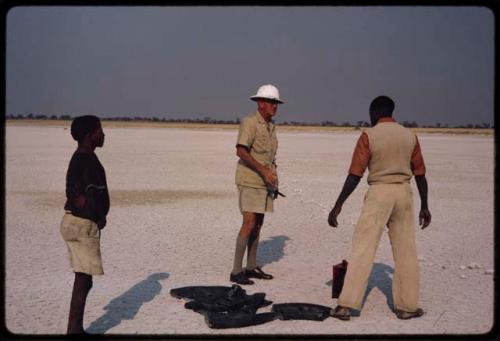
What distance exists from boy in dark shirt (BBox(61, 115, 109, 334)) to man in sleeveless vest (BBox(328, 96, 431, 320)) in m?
1.79

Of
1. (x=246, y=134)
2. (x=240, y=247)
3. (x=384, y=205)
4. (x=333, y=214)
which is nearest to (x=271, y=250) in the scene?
(x=240, y=247)

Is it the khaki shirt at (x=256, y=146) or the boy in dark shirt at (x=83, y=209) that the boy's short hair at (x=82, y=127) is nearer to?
the boy in dark shirt at (x=83, y=209)

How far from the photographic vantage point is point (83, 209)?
438cm

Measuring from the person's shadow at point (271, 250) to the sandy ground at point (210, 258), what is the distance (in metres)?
0.01

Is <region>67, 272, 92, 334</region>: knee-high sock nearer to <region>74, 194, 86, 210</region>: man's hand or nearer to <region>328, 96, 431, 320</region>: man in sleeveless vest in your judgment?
<region>74, 194, 86, 210</region>: man's hand

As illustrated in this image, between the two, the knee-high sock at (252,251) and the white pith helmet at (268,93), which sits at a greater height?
the white pith helmet at (268,93)

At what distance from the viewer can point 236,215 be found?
10.7m

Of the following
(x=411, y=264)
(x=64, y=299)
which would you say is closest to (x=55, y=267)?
(x=64, y=299)

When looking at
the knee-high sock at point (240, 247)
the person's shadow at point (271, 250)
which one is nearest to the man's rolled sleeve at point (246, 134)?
the knee-high sock at point (240, 247)

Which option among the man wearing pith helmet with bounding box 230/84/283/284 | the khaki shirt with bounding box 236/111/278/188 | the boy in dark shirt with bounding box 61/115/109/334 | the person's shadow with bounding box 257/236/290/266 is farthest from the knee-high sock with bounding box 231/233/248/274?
the boy in dark shirt with bounding box 61/115/109/334

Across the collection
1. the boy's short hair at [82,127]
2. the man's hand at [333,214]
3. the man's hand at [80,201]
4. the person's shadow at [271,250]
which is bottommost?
the person's shadow at [271,250]

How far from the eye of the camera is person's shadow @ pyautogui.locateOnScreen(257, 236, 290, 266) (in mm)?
7453

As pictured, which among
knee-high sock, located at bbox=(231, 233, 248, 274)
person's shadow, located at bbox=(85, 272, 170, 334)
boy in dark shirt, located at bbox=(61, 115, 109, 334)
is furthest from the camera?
knee-high sock, located at bbox=(231, 233, 248, 274)

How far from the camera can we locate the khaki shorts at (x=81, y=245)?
438 cm
